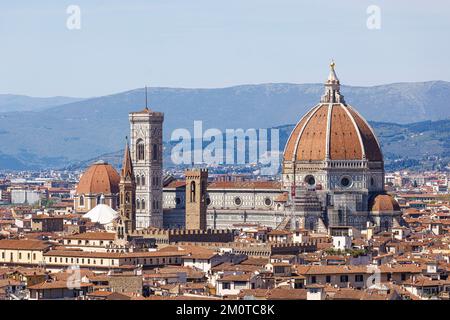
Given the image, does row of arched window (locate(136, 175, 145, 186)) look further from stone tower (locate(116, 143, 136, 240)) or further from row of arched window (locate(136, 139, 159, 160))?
stone tower (locate(116, 143, 136, 240))

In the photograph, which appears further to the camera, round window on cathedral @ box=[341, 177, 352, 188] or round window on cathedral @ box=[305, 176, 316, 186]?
round window on cathedral @ box=[305, 176, 316, 186]

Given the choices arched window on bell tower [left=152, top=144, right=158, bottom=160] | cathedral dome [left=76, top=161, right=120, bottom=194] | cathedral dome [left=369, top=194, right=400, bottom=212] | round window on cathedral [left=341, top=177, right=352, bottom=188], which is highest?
arched window on bell tower [left=152, top=144, right=158, bottom=160]

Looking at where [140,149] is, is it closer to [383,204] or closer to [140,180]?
[140,180]

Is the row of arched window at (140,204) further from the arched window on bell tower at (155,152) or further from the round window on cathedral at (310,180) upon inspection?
the round window on cathedral at (310,180)

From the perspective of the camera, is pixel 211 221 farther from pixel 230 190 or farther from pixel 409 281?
pixel 409 281

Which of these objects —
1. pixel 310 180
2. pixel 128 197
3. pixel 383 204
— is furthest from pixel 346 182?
pixel 128 197

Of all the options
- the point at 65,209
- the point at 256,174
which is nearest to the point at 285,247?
the point at 65,209

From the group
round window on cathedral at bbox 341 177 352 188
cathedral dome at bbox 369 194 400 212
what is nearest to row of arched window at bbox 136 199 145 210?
round window on cathedral at bbox 341 177 352 188
